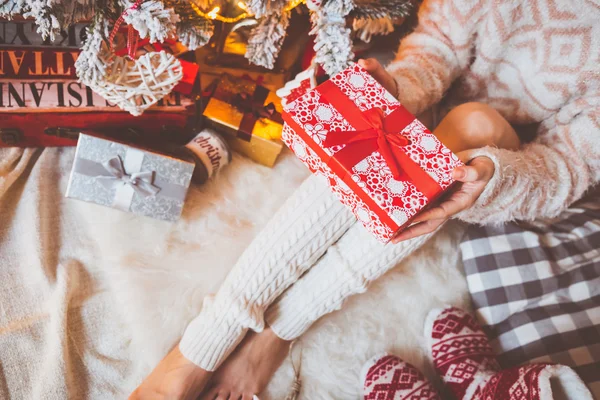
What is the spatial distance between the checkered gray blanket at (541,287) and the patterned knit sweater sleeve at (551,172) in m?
0.11

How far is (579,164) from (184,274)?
74cm

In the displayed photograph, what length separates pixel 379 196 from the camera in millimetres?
563

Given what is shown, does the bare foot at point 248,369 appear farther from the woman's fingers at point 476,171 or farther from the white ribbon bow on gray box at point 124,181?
the woman's fingers at point 476,171

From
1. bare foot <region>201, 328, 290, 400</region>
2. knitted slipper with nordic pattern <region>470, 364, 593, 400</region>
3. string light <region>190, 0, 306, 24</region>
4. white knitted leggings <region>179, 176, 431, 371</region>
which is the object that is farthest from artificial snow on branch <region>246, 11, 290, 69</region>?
knitted slipper with nordic pattern <region>470, 364, 593, 400</region>

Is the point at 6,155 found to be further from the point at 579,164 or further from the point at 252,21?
the point at 579,164

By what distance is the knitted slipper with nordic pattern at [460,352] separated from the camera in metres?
0.81

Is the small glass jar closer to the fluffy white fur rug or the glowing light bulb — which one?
the fluffy white fur rug

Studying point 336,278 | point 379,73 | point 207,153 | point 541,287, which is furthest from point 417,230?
point 207,153

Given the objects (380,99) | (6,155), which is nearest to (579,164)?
(380,99)

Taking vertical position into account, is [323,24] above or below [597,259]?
above

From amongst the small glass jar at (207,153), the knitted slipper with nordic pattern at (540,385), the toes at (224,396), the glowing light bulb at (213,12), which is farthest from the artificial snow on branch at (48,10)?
the knitted slipper with nordic pattern at (540,385)

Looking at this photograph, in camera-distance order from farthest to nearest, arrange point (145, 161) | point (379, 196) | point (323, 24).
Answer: point (145, 161)
point (323, 24)
point (379, 196)

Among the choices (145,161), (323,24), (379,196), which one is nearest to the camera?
(379,196)

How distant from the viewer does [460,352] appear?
2.73 ft
